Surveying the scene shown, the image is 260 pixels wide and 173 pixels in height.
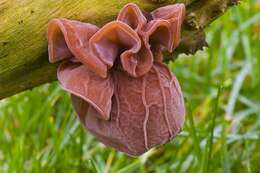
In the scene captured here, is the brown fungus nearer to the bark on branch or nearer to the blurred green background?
the bark on branch

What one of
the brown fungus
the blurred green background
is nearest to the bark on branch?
the brown fungus

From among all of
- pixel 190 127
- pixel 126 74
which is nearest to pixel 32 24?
pixel 126 74

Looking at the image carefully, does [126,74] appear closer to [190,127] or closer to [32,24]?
[32,24]

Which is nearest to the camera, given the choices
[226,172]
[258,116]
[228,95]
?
[226,172]

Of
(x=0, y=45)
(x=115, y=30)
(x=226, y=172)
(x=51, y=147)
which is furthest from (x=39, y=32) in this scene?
(x=51, y=147)

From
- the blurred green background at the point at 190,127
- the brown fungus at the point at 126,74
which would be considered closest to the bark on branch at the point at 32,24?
the brown fungus at the point at 126,74

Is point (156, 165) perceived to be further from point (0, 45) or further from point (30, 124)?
point (0, 45)
